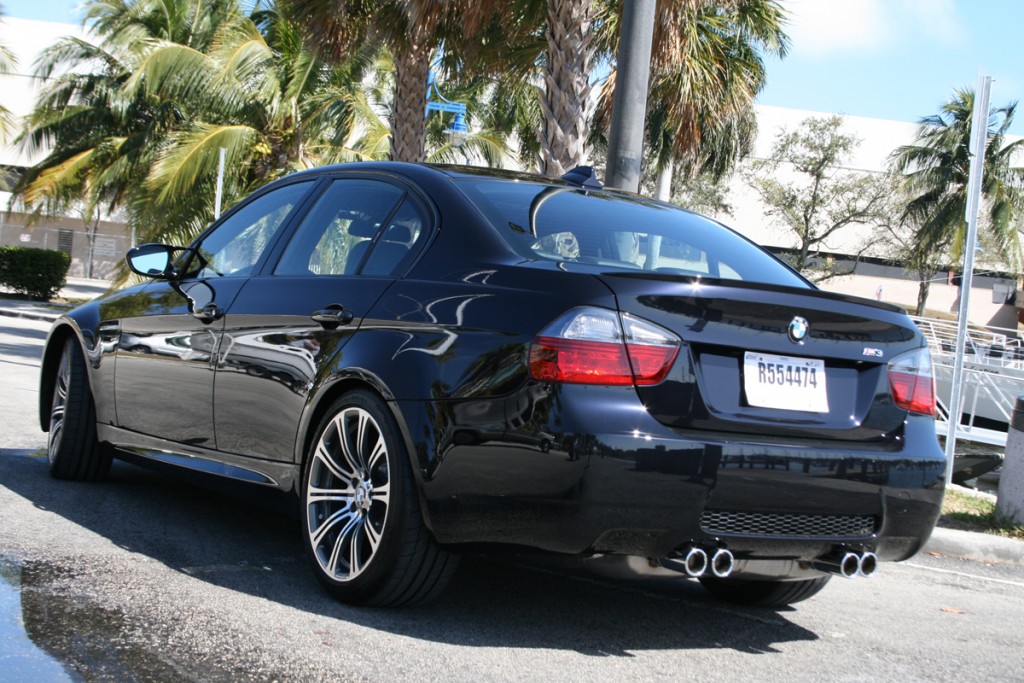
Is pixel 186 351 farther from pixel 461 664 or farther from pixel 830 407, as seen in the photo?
pixel 830 407

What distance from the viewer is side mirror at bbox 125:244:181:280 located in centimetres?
552

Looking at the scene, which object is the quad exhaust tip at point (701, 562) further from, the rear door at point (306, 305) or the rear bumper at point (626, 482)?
the rear door at point (306, 305)

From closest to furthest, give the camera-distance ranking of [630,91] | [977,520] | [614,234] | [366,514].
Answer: [366,514] → [614,234] → [977,520] → [630,91]

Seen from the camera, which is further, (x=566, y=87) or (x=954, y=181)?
(x=954, y=181)

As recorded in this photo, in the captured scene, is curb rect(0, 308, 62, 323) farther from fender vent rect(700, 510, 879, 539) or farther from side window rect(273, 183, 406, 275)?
fender vent rect(700, 510, 879, 539)

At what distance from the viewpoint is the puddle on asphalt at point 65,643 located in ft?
10.6

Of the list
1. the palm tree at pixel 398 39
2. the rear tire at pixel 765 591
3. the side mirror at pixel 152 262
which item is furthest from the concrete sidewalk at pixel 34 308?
the rear tire at pixel 765 591

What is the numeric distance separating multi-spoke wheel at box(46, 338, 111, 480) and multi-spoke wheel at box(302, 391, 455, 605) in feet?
6.76

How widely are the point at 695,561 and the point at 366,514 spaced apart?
1149 millimetres

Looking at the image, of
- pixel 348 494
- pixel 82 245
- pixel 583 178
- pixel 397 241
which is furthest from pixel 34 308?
pixel 82 245

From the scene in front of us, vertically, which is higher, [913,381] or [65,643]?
[913,381]

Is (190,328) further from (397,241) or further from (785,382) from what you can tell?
(785,382)

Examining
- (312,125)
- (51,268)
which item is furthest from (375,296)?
(51,268)

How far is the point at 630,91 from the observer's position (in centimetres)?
862
